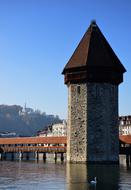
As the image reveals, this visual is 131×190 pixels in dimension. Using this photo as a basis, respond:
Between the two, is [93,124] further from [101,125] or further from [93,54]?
[93,54]

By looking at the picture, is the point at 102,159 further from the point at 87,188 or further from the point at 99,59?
the point at 87,188

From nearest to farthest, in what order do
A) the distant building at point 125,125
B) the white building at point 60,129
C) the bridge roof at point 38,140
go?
the bridge roof at point 38,140
the distant building at point 125,125
the white building at point 60,129

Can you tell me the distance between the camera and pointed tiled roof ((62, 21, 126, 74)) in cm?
3753

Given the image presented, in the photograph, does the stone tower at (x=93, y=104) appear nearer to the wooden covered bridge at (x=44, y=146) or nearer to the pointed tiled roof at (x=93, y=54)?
the pointed tiled roof at (x=93, y=54)

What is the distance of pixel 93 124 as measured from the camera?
36.6 meters

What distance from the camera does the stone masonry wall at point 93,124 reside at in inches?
1432

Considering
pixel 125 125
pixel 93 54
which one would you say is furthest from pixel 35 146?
pixel 125 125

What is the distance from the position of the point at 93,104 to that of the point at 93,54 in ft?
14.2

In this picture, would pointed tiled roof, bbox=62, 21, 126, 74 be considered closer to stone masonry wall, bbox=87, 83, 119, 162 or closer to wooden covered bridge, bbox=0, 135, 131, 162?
stone masonry wall, bbox=87, 83, 119, 162

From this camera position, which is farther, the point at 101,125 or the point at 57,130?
the point at 57,130

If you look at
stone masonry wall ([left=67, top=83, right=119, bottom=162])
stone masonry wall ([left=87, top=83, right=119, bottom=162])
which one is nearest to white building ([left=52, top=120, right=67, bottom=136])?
stone masonry wall ([left=67, top=83, right=119, bottom=162])

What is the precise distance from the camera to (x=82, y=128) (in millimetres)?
36781

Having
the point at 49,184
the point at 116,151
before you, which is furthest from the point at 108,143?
the point at 49,184

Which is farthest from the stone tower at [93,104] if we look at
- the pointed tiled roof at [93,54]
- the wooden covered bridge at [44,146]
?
the wooden covered bridge at [44,146]
